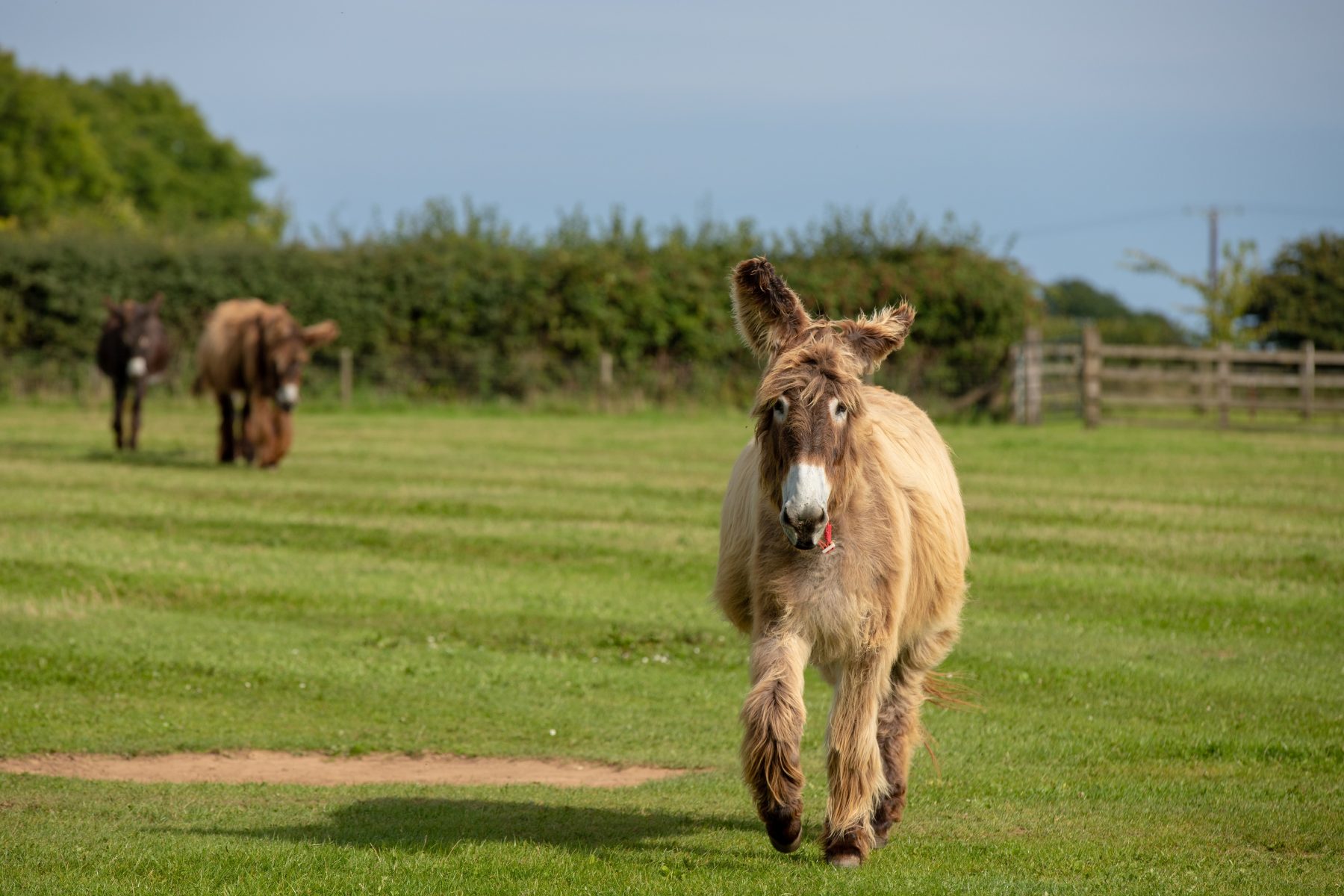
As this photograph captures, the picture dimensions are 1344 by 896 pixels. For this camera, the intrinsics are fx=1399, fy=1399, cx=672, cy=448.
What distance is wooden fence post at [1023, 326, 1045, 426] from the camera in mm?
34031

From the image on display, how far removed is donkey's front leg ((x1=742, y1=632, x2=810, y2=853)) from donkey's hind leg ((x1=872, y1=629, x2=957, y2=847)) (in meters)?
0.78

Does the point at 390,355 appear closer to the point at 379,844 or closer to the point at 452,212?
the point at 452,212

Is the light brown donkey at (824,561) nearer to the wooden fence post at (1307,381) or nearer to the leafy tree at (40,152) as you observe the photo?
the wooden fence post at (1307,381)

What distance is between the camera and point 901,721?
6.87 meters

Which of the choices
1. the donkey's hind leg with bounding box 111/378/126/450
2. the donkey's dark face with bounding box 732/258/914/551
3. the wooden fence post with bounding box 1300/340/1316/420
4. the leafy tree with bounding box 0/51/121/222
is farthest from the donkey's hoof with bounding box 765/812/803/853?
the leafy tree with bounding box 0/51/121/222

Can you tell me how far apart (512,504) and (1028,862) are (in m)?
12.7

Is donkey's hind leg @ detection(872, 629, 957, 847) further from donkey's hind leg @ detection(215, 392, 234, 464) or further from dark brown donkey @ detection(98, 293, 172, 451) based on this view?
dark brown donkey @ detection(98, 293, 172, 451)

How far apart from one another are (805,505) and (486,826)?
2.54 metres

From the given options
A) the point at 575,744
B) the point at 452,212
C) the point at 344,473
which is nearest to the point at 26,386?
the point at 452,212

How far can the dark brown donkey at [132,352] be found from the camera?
78.5 feet

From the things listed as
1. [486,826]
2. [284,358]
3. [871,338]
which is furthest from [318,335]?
[871,338]

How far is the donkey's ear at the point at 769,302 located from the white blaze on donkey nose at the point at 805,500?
2.66 feet

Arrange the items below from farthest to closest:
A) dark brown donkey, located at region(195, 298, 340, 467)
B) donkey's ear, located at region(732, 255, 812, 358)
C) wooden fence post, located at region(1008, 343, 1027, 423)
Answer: wooden fence post, located at region(1008, 343, 1027, 423), dark brown donkey, located at region(195, 298, 340, 467), donkey's ear, located at region(732, 255, 812, 358)

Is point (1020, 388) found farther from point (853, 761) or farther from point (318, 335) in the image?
point (853, 761)
